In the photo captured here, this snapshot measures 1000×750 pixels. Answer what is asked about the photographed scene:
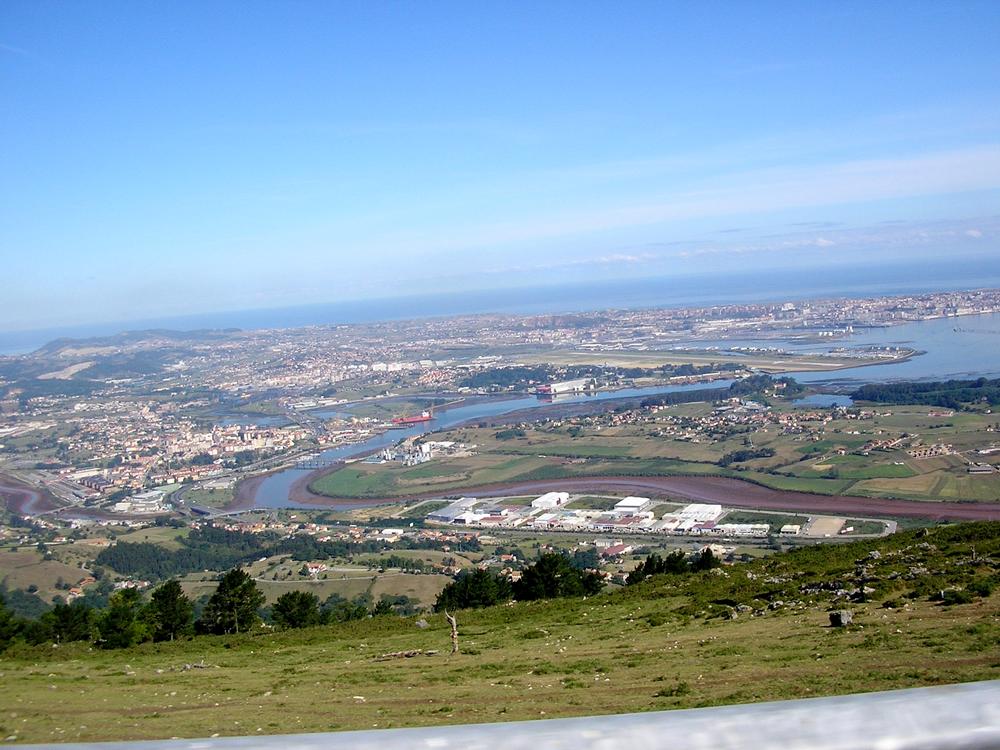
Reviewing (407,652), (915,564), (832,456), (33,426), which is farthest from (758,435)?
(33,426)

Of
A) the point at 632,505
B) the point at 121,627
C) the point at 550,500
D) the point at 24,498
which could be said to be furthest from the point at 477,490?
the point at 121,627

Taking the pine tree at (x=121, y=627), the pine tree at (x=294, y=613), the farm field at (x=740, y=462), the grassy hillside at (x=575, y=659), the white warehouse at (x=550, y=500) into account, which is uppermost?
the grassy hillside at (x=575, y=659)

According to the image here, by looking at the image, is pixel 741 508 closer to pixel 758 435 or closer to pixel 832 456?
pixel 832 456

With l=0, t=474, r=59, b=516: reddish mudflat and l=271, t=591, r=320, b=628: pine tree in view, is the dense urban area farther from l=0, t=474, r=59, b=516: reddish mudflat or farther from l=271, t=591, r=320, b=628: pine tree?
l=0, t=474, r=59, b=516: reddish mudflat

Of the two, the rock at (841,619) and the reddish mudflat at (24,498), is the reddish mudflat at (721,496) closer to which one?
the reddish mudflat at (24,498)

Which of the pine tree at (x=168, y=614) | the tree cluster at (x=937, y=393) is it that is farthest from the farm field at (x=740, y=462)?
the pine tree at (x=168, y=614)

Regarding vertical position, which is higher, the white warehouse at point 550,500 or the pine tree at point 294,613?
the pine tree at point 294,613

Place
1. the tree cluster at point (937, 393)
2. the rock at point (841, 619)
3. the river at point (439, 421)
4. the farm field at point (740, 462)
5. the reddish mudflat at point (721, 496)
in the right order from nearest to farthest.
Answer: the rock at point (841, 619) → the reddish mudflat at point (721, 496) → the farm field at point (740, 462) → the river at point (439, 421) → the tree cluster at point (937, 393)

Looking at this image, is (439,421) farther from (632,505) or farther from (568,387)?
(632,505)
